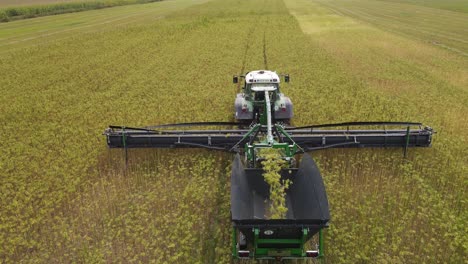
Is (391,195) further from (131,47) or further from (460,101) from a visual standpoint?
(131,47)

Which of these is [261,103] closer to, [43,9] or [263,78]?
[263,78]

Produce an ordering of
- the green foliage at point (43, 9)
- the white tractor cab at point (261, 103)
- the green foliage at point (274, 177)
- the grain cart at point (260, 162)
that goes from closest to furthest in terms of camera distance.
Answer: the grain cart at point (260, 162) → the green foliage at point (274, 177) → the white tractor cab at point (261, 103) → the green foliage at point (43, 9)

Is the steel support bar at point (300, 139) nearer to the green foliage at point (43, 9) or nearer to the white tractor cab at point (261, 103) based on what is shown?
the white tractor cab at point (261, 103)

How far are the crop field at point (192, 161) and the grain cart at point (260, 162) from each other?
0.57 metres

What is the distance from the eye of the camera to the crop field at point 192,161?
6.79 metres

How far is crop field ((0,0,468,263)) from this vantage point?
6.79 metres

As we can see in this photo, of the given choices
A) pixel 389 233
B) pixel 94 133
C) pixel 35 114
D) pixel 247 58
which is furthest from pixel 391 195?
pixel 247 58

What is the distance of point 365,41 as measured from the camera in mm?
30469

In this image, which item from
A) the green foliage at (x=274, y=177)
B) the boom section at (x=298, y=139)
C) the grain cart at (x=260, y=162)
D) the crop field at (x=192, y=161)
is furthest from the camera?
the boom section at (x=298, y=139)

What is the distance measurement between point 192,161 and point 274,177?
3.85m

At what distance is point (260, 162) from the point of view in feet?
24.8

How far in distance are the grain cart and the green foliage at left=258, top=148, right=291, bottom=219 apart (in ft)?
0.51

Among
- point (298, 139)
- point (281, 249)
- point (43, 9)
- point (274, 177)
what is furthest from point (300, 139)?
point (43, 9)

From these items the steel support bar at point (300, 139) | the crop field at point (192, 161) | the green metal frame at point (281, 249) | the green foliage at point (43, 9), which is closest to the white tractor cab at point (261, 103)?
the steel support bar at point (300, 139)
